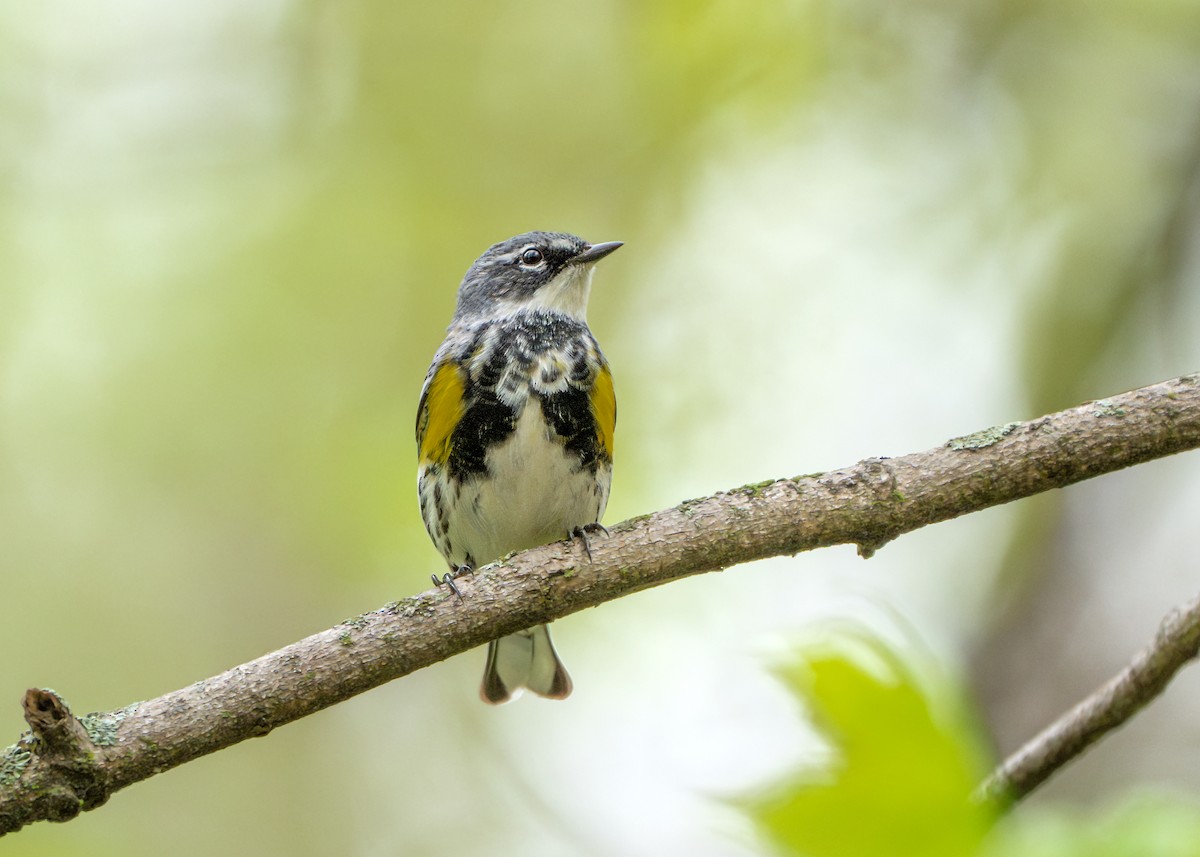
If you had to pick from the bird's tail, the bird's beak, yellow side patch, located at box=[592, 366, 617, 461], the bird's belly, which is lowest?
the bird's tail

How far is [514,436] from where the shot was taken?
4.78m

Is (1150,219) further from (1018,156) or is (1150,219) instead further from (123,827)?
(123,827)

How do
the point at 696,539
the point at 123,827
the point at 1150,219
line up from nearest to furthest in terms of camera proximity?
the point at 696,539 → the point at 1150,219 → the point at 123,827

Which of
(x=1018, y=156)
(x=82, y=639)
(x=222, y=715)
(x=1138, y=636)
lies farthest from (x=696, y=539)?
(x=82, y=639)

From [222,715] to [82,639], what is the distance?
193 inches

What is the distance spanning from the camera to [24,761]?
296 centimetres

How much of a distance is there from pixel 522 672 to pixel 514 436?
4.54ft

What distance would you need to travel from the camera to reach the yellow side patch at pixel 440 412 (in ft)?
16.0

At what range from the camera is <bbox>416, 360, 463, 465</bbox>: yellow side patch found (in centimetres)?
488

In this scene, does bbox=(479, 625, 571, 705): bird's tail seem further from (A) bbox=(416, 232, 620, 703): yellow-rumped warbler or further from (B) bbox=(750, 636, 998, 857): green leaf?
(B) bbox=(750, 636, 998, 857): green leaf

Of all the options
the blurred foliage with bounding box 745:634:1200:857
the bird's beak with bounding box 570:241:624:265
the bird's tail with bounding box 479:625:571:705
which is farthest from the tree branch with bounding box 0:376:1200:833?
the bird's beak with bounding box 570:241:624:265

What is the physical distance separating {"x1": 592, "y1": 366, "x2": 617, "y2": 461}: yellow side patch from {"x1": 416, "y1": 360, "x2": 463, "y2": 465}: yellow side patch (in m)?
0.56

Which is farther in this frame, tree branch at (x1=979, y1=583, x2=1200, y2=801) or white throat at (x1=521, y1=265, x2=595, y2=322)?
white throat at (x1=521, y1=265, x2=595, y2=322)

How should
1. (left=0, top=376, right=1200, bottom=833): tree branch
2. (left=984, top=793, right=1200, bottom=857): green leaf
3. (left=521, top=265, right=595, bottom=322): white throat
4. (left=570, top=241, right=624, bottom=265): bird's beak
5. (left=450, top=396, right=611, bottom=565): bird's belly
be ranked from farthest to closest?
(left=570, top=241, right=624, bottom=265): bird's beak < (left=521, top=265, right=595, bottom=322): white throat < (left=450, top=396, right=611, bottom=565): bird's belly < (left=0, top=376, right=1200, bottom=833): tree branch < (left=984, top=793, right=1200, bottom=857): green leaf
